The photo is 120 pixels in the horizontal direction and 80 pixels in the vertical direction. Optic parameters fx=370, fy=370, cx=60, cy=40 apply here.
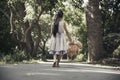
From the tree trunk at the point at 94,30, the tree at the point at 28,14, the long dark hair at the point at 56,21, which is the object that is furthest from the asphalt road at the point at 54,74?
the tree at the point at 28,14

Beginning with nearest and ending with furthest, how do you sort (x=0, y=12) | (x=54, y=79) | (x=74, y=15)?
1. (x=54, y=79)
2. (x=0, y=12)
3. (x=74, y=15)

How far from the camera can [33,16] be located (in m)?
A: 28.8

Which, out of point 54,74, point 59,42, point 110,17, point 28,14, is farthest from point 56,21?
point 110,17

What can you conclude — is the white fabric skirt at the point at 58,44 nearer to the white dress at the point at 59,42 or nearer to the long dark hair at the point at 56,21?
the white dress at the point at 59,42

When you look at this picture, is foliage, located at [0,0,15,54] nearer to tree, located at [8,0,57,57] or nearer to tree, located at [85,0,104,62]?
tree, located at [8,0,57,57]

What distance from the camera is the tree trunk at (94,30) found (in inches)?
762

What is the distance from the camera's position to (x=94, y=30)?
19500 millimetres

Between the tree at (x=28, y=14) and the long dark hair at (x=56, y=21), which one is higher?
the tree at (x=28, y=14)

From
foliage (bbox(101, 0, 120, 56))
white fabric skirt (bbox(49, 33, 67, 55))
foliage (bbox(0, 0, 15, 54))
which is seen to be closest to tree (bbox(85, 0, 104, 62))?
white fabric skirt (bbox(49, 33, 67, 55))

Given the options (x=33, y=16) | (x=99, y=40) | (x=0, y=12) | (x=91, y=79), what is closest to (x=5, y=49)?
(x=33, y=16)

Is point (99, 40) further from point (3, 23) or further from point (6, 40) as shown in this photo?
point (3, 23)

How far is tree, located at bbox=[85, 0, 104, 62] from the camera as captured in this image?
19.4 m

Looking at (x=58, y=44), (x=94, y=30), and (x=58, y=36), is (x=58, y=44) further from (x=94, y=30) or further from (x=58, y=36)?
(x=94, y=30)

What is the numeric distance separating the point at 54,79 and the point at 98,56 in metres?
11.6
